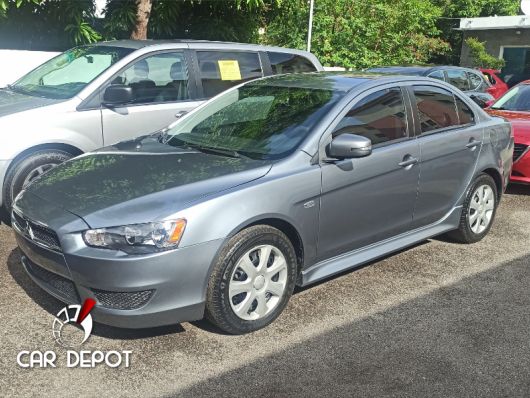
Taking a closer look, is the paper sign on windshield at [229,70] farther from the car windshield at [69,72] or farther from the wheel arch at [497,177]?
the wheel arch at [497,177]

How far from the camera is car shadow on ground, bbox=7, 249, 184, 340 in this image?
357 cm

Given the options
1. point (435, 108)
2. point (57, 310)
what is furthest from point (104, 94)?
point (435, 108)

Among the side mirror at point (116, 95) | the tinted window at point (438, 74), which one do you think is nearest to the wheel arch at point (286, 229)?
the side mirror at point (116, 95)

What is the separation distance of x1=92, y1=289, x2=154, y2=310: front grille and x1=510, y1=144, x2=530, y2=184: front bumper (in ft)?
17.8

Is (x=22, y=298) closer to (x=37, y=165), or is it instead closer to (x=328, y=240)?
(x=37, y=165)

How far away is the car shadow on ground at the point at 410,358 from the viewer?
3115 millimetres

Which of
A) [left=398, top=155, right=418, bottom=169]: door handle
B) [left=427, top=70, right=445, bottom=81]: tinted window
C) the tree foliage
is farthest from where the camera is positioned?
the tree foliage

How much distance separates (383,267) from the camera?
482cm

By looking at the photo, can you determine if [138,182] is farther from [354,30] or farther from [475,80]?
[354,30]

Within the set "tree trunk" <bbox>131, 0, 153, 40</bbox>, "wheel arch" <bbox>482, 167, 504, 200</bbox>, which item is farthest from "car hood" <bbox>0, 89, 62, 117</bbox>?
"tree trunk" <bbox>131, 0, 153, 40</bbox>

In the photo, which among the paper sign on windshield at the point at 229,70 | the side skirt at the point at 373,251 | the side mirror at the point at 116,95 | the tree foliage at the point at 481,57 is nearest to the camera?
the side skirt at the point at 373,251

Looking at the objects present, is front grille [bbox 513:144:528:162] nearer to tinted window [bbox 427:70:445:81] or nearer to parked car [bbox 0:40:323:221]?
parked car [bbox 0:40:323:221]

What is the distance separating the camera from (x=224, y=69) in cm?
655

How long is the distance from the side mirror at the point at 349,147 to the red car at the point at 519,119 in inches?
155
